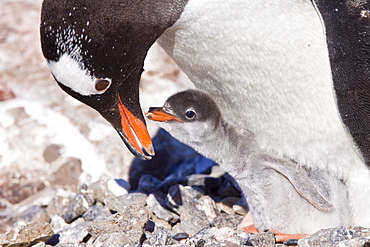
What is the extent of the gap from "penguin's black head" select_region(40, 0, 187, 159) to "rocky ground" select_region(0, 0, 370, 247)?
21.4 inches

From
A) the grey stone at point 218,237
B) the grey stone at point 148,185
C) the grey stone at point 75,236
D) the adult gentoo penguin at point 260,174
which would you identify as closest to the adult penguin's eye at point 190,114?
the adult gentoo penguin at point 260,174

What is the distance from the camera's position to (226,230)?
9.15ft

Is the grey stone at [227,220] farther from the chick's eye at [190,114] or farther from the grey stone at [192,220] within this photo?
the chick's eye at [190,114]

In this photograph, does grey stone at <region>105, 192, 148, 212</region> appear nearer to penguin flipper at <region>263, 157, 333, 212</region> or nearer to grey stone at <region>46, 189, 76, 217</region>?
grey stone at <region>46, 189, 76, 217</region>

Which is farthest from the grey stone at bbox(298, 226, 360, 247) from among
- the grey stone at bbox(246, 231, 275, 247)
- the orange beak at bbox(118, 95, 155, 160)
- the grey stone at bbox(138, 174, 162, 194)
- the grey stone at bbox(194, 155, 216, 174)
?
the grey stone at bbox(194, 155, 216, 174)

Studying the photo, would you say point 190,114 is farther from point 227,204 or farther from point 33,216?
point 33,216

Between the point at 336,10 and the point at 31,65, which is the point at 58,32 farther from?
the point at 31,65

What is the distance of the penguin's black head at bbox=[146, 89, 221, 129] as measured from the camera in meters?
3.21

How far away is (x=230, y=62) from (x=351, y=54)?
1.84 feet

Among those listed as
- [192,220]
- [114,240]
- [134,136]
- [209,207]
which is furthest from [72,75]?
[209,207]

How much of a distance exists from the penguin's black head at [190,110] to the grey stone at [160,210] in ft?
1.69

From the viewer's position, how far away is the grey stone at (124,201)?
137 inches

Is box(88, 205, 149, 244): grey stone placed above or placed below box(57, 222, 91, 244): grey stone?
above

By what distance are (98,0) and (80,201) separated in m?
1.56
